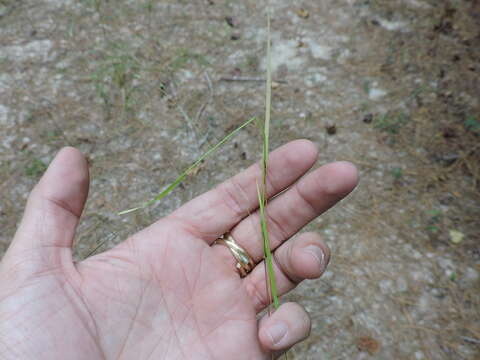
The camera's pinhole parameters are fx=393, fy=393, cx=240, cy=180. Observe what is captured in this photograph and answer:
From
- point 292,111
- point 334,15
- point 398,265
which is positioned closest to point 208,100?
point 292,111

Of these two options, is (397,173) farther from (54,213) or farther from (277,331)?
(54,213)

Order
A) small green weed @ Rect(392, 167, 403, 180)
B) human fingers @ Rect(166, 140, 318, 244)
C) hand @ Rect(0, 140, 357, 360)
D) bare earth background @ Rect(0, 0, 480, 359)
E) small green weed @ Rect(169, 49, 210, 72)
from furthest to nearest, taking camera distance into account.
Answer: small green weed @ Rect(169, 49, 210, 72), small green weed @ Rect(392, 167, 403, 180), bare earth background @ Rect(0, 0, 480, 359), human fingers @ Rect(166, 140, 318, 244), hand @ Rect(0, 140, 357, 360)

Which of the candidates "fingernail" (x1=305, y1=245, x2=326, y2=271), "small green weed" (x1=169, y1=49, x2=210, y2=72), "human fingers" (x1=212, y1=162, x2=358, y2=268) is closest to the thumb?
"human fingers" (x1=212, y1=162, x2=358, y2=268)

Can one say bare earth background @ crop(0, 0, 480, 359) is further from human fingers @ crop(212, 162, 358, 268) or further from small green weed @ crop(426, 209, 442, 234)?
human fingers @ crop(212, 162, 358, 268)

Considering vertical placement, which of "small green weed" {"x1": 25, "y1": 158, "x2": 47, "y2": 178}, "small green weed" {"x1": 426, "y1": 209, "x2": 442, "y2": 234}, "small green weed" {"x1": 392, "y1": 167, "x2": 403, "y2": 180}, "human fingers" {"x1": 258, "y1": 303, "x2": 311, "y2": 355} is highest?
"human fingers" {"x1": 258, "y1": 303, "x2": 311, "y2": 355}

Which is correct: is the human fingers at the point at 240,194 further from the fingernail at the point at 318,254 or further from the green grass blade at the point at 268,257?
the fingernail at the point at 318,254

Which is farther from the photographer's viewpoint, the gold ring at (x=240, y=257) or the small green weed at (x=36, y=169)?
the small green weed at (x=36, y=169)

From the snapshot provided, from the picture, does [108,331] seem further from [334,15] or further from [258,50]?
[334,15]

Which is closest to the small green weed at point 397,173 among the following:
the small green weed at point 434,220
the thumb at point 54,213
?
the small green weed at point 434,220
